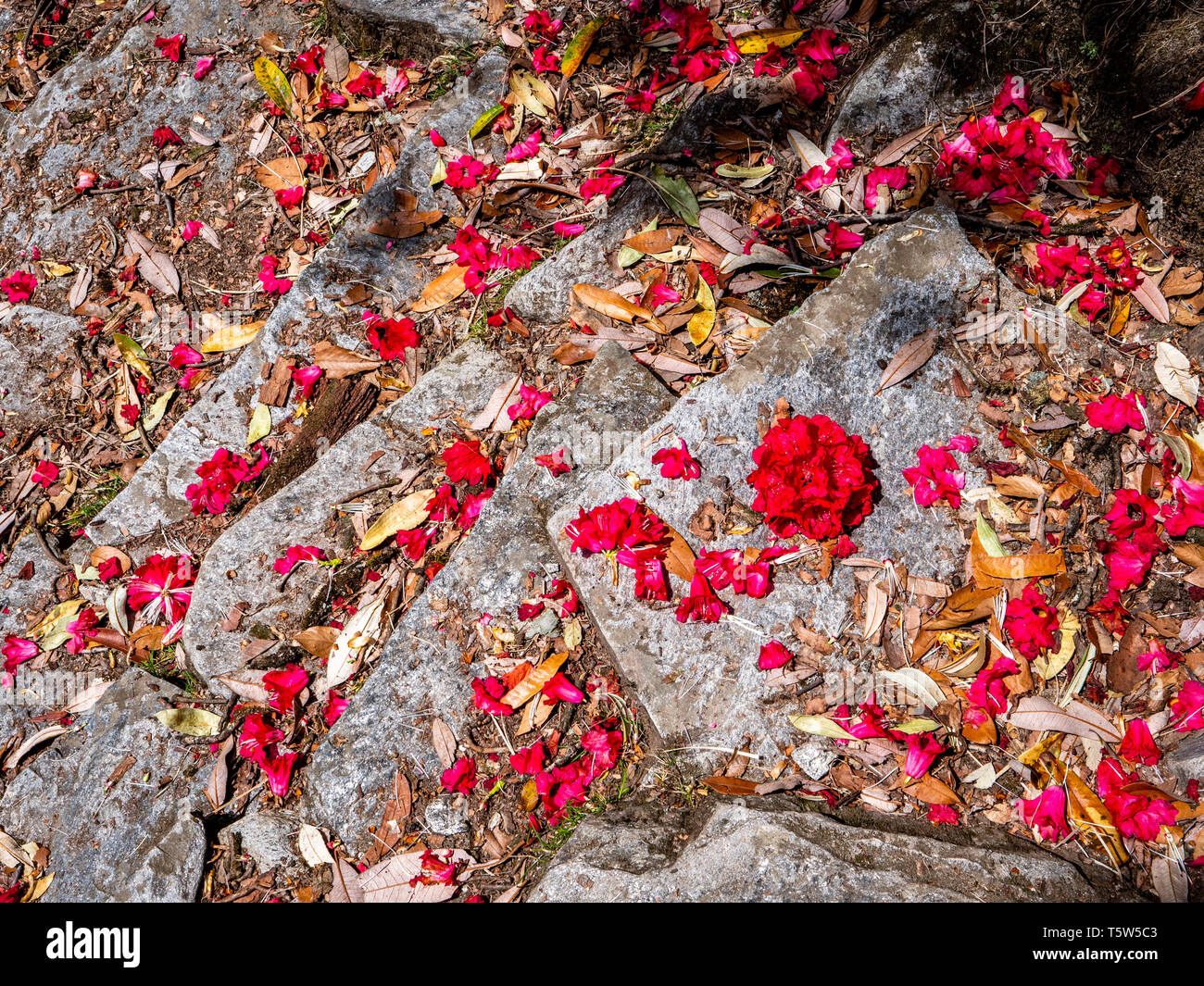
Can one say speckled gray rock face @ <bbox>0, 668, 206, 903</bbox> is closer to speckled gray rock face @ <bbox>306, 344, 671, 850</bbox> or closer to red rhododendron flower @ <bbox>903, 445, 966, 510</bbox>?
speckled gray rock face @ <bbox>306, 344, 671, 850</bbox>

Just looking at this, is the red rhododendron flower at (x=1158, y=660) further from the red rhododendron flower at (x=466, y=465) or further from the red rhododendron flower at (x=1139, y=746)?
the red rhododendron flower at (x=466, y=465)

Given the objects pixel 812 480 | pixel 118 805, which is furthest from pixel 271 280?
pixel 812 480

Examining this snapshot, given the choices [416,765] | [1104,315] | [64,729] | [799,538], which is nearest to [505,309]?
[799,538]

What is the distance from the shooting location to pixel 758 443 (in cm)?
264

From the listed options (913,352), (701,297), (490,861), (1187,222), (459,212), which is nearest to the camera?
(490,861)

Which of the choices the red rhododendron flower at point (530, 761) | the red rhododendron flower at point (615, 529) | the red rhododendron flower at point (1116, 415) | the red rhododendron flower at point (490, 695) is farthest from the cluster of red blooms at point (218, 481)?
the red rhododendron flower at point (1116, 415)

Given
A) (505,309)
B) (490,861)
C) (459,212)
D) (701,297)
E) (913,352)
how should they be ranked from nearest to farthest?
(490,861) < (913,352) < (701,297) < (505,309) < (459,212)

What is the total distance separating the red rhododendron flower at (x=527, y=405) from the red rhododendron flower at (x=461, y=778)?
1.38 m

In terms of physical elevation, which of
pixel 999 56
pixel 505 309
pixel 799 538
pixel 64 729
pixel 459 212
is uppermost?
pixel 999 56

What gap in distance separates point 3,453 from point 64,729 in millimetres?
1678

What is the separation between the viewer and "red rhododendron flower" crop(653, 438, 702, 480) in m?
2.57

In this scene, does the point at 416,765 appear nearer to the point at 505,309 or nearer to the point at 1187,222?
the point at 505,309

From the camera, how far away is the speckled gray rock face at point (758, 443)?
2439 mm

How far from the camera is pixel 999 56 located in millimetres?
3150
